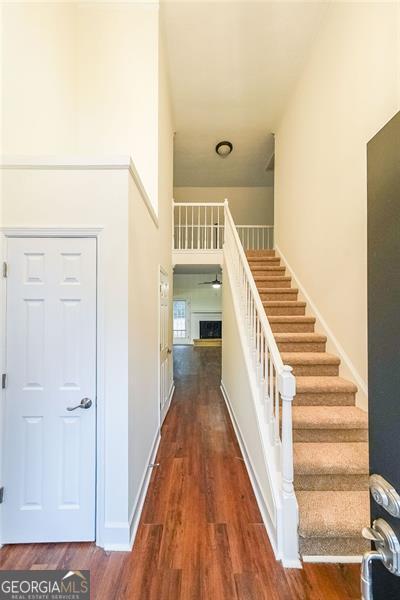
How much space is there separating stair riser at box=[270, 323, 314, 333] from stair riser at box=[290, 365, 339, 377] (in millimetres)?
688

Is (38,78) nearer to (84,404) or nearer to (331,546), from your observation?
(84,404)

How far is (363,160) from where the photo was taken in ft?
8.61

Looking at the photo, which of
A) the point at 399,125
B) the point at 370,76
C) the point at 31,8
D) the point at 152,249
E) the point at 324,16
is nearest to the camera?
the point at 399,125

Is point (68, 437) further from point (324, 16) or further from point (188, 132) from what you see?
point (188, 132)

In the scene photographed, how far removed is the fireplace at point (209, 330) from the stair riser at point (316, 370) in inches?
361

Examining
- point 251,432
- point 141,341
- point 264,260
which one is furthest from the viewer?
point 264,260

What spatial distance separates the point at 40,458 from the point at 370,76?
3961 mm

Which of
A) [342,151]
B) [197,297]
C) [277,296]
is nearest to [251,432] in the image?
[277,296]

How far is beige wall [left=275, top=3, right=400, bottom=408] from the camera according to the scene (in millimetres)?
2391

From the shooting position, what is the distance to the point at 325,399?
2639 mm

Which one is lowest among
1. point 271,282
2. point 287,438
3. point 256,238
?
point 287,438

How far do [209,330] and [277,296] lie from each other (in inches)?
322

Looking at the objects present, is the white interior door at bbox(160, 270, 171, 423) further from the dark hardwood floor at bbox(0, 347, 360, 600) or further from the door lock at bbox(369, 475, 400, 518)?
the door lock at bbox(369, 475, 400, 518)

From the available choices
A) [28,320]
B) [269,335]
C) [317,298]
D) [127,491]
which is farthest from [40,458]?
[317,298]
